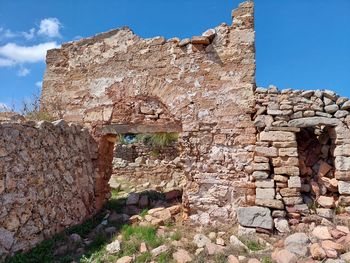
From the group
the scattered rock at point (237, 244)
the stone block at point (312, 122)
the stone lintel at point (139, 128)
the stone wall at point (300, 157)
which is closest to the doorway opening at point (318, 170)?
the stone wall at point (300, 157)

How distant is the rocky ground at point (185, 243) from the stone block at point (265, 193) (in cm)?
41

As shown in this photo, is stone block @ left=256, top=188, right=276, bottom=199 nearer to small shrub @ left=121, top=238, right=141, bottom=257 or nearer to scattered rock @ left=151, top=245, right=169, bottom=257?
scattered rock @ left=151, top=245, right=169, bottom=257

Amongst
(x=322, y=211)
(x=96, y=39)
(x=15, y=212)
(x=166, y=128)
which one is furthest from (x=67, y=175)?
(x=322, y=211)

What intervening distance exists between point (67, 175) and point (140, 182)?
186 inches

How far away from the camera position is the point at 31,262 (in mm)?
4215

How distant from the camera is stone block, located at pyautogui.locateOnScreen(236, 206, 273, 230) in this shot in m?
4.91

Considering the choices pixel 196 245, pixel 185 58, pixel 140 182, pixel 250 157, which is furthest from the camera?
pixel 140 182

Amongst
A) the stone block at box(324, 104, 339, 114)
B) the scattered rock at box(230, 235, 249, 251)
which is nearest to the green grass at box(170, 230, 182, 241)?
the scattered rock at box(230, 235, 249, 251)

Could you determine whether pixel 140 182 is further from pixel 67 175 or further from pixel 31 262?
pixel 31 262

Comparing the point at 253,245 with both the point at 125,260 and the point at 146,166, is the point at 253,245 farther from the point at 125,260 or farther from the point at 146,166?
the point at 146,166

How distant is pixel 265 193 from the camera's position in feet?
16.9

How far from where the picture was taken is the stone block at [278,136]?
207 inches

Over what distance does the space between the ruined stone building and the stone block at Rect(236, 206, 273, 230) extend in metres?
0.02

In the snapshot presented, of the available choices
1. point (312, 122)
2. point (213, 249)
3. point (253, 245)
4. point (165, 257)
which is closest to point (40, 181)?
Answer: point (165, 257)
